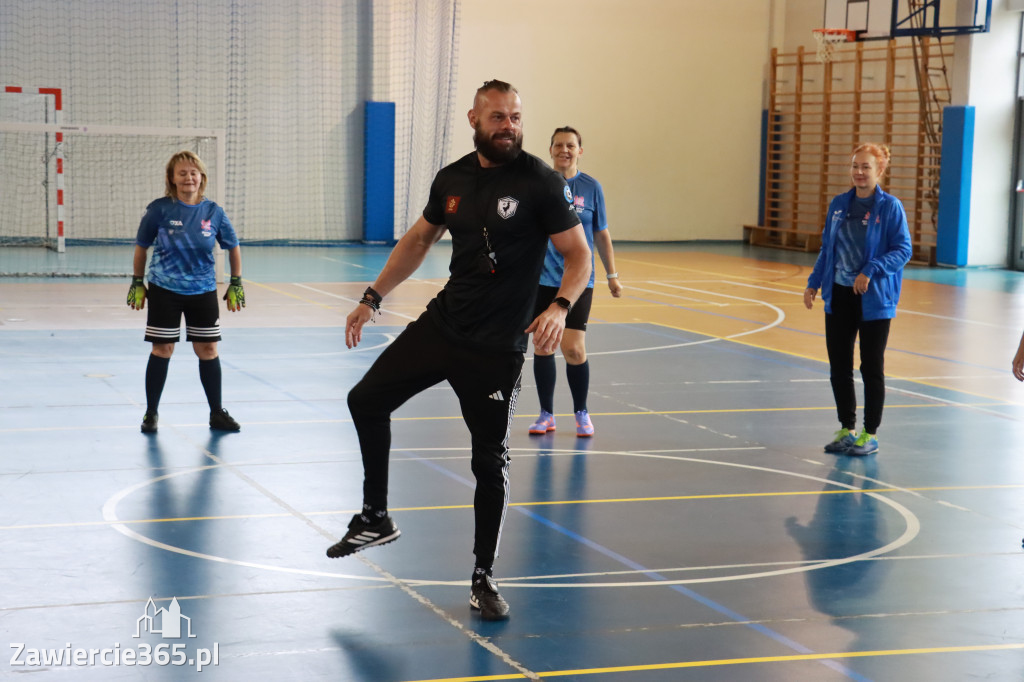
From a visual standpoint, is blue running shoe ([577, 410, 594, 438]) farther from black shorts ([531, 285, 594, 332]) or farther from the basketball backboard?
the basketball backboard

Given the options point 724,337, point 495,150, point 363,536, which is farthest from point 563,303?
point 724,337

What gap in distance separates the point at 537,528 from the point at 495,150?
1.91m

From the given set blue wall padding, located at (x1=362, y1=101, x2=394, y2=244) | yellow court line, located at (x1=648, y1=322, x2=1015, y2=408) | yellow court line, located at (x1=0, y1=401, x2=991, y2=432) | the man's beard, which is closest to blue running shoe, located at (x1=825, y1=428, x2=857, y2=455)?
yellow court line, located at (x1=0, y1=401, x2=991, y2=432)

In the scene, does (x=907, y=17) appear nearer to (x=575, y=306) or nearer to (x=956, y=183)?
(x=956, y=183)

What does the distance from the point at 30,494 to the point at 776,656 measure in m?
3.68

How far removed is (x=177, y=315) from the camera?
7.37 m

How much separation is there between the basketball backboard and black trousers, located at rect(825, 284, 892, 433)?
13712mm

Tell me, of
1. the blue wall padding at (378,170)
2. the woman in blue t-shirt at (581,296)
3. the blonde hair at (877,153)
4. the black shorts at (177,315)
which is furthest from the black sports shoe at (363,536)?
the blue wall padding at (378,170)

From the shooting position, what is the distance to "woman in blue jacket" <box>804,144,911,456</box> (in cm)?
704

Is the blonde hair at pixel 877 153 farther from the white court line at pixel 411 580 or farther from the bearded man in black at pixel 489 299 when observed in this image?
the bearded man in black at pixel 489 299

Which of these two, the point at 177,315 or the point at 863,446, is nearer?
the point at 863,446

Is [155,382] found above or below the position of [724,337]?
above

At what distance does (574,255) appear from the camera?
432 cm

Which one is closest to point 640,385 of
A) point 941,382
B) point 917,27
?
point 941,382
